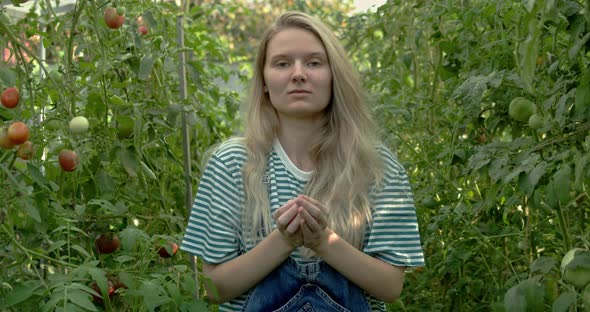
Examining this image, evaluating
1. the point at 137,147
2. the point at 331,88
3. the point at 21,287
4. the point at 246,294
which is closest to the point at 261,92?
the point at 331,88

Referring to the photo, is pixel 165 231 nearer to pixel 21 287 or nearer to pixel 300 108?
pixel 300 108

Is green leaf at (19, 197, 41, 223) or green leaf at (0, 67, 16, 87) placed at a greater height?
green leaf at (0, 67, 16, 87)

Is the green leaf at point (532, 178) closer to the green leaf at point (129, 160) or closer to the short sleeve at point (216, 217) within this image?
the short sleeve at point (216, 217)

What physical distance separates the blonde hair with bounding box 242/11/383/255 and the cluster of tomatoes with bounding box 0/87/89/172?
365mm

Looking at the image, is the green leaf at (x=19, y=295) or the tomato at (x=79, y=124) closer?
the green leaf at (x=19, y=295)

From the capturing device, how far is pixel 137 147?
6.50ft

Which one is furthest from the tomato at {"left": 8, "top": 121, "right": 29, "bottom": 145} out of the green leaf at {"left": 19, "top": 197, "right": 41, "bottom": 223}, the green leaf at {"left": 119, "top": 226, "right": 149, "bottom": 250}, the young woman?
the young woman

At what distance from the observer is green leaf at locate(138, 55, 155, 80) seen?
2.13 meters

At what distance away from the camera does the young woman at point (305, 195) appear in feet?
6.08

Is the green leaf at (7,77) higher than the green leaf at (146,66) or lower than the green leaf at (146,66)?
higher

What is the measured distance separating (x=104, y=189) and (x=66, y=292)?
2.22ft

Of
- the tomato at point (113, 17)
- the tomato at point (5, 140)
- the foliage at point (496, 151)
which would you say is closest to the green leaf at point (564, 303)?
the foliage at point (496, 151)

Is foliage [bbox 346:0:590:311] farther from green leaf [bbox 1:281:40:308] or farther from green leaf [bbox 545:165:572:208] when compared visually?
green leaf [bbox 1:281:40:308]

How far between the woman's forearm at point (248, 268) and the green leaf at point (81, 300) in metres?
0.36
